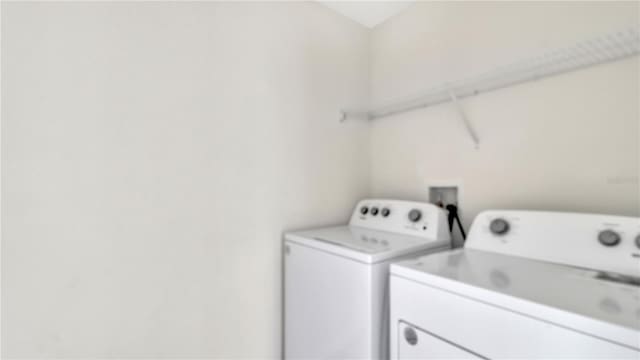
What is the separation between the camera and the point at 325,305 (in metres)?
1.19

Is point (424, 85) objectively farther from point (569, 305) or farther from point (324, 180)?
point (569, 305)

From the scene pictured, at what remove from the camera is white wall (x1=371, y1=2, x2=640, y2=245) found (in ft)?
3.42

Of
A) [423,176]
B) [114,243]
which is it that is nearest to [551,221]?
[423,176]

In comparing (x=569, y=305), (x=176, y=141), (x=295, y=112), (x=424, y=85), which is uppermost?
(x=424, y=85)

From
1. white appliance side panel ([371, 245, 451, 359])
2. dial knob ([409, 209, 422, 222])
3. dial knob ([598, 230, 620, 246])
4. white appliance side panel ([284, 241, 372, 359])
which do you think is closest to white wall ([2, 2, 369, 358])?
white appliance side panel ([284, 241, 372, 359])

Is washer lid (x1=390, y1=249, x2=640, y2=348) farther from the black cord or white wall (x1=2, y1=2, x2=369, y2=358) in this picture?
white wall (x1=2, y1=2, x2=369, y2=358)

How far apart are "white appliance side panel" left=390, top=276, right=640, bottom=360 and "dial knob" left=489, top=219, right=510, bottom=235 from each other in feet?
1.57

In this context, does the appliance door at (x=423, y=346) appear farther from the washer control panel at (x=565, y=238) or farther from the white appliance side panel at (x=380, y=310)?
the washer control panel at (x=565, y=238)

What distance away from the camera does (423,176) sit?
1614 millimetres

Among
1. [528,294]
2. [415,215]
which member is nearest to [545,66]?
[415,215]

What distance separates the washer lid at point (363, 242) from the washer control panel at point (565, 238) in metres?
0.21

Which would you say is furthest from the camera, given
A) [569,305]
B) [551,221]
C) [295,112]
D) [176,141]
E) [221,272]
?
[295,112]

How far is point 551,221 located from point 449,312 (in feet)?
1.81

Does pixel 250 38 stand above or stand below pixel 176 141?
above
